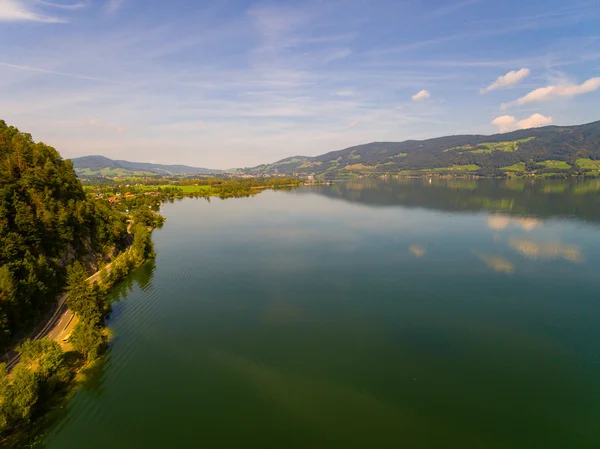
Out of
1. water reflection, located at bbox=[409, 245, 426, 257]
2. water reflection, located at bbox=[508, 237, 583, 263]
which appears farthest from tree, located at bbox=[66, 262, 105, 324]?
water reflection, located at bbox=[508, 237, 583, 263]

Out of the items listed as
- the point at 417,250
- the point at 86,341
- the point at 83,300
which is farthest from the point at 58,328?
the point at 417,250

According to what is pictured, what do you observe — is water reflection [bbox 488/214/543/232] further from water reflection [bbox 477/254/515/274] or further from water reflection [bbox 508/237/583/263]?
water reflection [bbox 477/254/515/274]

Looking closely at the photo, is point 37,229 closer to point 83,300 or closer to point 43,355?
point 83,300

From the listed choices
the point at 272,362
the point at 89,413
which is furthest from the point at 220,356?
the point at 89,413

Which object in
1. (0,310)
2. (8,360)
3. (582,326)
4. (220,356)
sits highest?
(0,310)

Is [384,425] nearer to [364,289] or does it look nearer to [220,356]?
[220,356]
